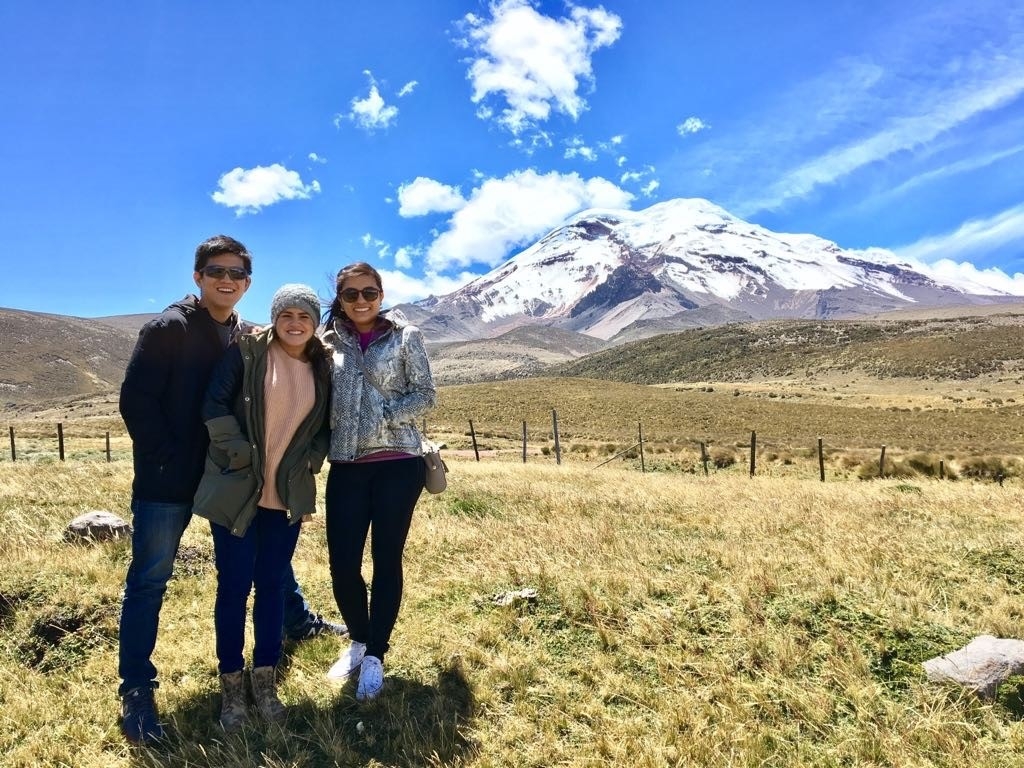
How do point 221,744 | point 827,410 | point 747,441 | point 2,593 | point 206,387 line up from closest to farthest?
point 221,744
point 206,387
point 2,593
point 747,441
point 827,410

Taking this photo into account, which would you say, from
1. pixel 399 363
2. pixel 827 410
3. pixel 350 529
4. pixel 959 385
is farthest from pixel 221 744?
pixel 959 385

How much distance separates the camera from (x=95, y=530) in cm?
574

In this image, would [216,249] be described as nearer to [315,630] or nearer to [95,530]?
[315,630]

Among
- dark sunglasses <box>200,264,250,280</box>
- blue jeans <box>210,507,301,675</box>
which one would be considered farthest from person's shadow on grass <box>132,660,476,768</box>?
dark sunglasses <box>200,264,250,280</box>

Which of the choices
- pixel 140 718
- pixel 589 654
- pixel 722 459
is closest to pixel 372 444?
pixel 140 718

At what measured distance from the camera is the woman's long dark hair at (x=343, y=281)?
3.43 m

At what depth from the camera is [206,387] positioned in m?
3.17

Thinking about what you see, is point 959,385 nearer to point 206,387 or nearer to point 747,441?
point 747,441

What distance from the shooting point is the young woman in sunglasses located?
11.0 feet

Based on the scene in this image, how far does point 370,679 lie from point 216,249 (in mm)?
2665

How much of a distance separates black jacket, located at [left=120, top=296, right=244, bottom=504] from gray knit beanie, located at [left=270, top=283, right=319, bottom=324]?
1.44ft

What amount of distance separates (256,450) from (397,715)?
1677 millimetres

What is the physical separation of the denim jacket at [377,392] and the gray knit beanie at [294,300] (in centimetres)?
26

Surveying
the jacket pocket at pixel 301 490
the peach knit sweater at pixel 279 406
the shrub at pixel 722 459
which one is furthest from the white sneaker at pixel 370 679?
the shrub at pixel 722 459
